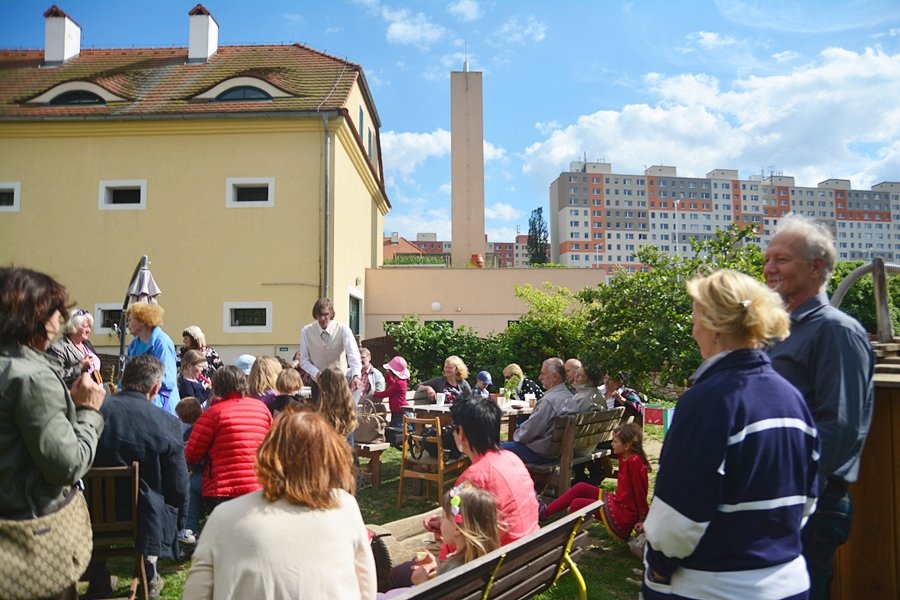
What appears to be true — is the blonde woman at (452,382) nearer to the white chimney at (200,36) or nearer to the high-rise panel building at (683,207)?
the white chimney at (200,36)

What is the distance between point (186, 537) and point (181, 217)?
44.2ft

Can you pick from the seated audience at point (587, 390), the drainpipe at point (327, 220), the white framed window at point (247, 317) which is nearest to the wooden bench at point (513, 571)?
the seated audience at point (587, 390)

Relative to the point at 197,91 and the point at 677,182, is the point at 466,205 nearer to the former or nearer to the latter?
the point at 197,91

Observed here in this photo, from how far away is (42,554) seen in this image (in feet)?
7.69

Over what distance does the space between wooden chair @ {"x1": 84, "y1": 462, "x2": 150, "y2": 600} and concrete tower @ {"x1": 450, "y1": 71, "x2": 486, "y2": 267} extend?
25.7 meters

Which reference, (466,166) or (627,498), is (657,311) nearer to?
(627,498)

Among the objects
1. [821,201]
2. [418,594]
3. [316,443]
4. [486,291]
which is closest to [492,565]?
[418,594]

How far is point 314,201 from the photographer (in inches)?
658

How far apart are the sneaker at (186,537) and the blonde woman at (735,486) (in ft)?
14.6

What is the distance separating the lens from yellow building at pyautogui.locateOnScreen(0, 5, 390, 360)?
A: 54.7ft

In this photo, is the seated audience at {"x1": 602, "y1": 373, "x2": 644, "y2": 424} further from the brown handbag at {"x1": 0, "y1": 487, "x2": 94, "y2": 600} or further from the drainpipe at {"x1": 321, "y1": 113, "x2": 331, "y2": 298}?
the drainpipe at {"x1": 321, "y1": 113, "x2": 331, "y2": 298}

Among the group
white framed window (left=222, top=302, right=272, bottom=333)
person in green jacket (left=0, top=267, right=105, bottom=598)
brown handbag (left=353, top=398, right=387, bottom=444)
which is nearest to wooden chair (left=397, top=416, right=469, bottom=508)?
brown handbag (left=353, top=398, right=387, bottom=444)

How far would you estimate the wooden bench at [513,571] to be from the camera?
99.1 inches

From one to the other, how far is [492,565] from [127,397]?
3.02 meters
